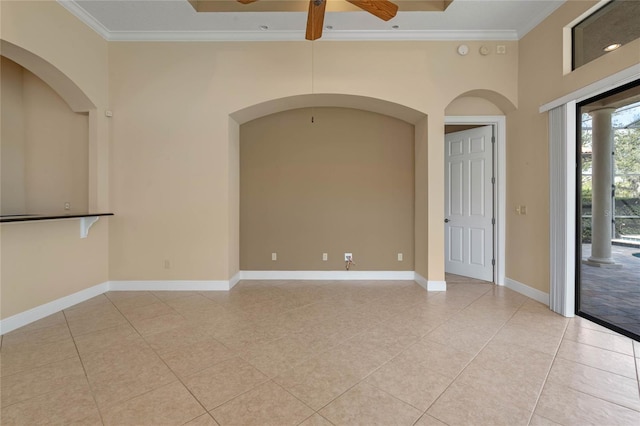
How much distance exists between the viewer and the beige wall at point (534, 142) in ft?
9.80

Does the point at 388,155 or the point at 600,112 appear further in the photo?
the point at 388,155

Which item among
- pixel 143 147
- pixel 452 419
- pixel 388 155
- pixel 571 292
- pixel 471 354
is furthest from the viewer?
pixel 388 155

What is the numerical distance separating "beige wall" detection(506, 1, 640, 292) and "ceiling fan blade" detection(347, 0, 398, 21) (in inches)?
86.3

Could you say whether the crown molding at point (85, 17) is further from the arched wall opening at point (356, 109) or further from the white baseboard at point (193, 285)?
the white baseboard at point (193, 285)

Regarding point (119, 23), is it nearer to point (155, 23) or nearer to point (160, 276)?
point (155, 23)

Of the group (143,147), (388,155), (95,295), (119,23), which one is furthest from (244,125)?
(95,295)

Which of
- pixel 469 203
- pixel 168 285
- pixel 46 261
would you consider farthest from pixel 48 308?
pixel 469 203

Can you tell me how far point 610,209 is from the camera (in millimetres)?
3787

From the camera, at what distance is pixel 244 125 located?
4.30 metres

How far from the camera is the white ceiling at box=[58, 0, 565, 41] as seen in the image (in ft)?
10.2

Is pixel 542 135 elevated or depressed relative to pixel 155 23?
depressed

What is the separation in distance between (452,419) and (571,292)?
8.05 feet

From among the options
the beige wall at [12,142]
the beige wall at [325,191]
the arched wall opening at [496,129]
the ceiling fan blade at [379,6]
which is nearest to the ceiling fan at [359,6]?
the ceiling fan blade at [379,6]

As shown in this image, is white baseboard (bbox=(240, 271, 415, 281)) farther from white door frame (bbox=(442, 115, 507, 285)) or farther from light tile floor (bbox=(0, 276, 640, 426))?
white door frame (bbox=(442, 115, 507, 285))
